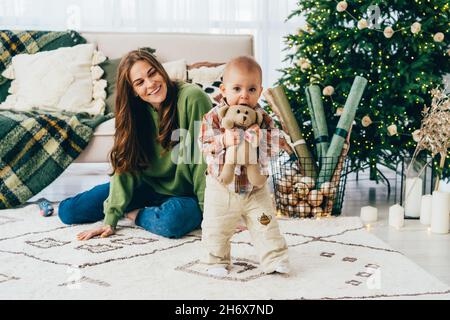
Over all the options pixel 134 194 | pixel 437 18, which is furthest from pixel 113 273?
pixel 437 18

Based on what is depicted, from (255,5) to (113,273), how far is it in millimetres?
3068


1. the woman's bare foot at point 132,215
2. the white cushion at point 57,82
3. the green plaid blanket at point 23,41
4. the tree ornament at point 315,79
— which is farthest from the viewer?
the green plaid blanket at point 23,41

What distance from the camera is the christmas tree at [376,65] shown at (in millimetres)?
2352

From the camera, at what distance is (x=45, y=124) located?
251 cm

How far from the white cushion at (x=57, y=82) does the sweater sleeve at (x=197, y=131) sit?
1.09 meters

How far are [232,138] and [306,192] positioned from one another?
0.96 m

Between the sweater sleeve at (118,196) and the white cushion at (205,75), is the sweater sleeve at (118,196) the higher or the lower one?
the lower one

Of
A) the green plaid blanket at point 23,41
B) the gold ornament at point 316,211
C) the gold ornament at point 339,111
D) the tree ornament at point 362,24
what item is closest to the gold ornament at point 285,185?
the gold ornament at point 316,211

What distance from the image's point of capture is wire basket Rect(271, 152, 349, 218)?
2277 millimetres

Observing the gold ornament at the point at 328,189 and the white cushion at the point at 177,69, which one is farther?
the white cushion at the point at 177,69

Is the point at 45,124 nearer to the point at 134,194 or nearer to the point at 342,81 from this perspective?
the point at 134,194

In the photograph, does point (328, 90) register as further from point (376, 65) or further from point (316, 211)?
point (316, 211)

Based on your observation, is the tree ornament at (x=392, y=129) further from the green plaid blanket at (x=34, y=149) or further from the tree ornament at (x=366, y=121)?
the green plaid blanket at (x=34, y=149)

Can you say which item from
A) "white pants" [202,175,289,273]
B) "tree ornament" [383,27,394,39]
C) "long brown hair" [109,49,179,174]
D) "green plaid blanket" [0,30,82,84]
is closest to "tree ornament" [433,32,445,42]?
"tree ornament" [383,27,394,39]
